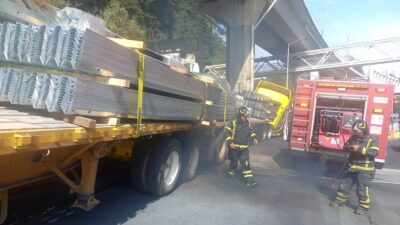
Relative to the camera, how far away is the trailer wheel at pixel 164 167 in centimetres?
593

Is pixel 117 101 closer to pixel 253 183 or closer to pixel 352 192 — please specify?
pixel 253 183

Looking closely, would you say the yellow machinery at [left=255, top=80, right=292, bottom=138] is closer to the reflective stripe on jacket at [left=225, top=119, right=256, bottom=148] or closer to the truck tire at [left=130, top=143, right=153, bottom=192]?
the reflective stripe on jacket at [left=225, top=119, right=256, bottom=148]

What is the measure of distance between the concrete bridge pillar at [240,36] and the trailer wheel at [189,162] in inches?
580

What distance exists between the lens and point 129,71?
179 inches

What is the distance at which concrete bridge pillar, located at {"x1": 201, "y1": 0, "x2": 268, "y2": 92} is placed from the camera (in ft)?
72.9

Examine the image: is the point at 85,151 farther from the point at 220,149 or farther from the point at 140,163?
the point at 220,149

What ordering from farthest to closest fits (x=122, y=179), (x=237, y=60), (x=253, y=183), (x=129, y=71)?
(x=237, y=60)
(x=253, y=183)
(x=122, y=179)
(x=129, y=71)

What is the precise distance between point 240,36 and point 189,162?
656 inches

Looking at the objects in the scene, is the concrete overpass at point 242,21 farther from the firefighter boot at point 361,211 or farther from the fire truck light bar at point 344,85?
the firefighter boot at point 361,211

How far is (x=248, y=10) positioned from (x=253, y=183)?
17.1 metres

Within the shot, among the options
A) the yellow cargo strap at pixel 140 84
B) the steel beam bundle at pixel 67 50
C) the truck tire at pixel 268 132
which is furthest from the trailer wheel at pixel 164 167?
the truck tire at pixel 268 132

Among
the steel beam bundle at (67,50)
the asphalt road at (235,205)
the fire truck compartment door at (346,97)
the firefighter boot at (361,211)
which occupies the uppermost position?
the fire truck compartment door at (346,97)

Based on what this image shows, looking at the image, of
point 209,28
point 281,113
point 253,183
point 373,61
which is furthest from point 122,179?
point 209,28

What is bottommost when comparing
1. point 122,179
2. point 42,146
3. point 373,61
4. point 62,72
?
point 122,179
